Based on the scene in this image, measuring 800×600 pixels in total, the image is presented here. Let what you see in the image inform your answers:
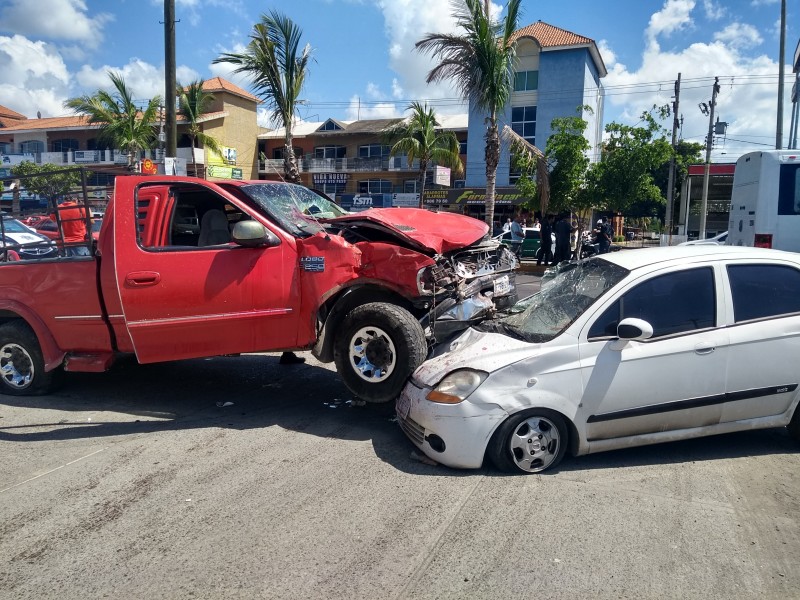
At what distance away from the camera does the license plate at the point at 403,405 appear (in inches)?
188

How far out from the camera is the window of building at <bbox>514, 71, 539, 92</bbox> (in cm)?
4438

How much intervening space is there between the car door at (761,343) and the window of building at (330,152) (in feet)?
168

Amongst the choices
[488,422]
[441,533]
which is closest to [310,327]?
[488,422]

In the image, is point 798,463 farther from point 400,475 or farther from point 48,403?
point 48,403

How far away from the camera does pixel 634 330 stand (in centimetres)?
420

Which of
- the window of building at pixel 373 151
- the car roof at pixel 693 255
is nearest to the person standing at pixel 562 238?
the car roof at pixel 693 255

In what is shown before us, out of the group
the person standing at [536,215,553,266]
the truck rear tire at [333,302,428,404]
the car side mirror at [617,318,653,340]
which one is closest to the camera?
the car side mirror at [617,318,653,340]

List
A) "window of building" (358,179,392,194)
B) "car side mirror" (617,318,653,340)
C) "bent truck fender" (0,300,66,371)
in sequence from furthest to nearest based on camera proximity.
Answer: "window of building" (358,179,392,194)
"bent truck fender" (0,300,66,371)
"car side mirror" (617,318,653,340)

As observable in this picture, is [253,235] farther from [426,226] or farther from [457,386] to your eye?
[457,386]

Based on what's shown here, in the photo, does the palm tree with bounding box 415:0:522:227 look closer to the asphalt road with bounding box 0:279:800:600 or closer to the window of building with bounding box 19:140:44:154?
the asphalt road with bounding box 0:279:800:600

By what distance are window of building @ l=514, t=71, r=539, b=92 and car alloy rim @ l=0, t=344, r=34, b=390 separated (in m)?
42.5

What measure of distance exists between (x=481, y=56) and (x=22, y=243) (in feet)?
44.6

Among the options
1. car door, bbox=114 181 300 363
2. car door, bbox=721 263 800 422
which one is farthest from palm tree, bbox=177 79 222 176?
car door, bbox=721 263 800 422

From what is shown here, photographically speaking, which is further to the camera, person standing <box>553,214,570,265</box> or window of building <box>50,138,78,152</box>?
window of building <box>50,138,78,152</box>
